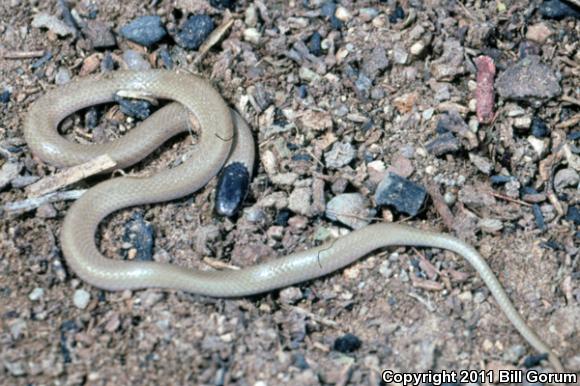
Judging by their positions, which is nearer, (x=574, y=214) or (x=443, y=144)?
(x=574, y=214)

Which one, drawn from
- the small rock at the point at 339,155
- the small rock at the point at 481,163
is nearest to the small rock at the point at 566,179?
the small rock at the point at 481,163

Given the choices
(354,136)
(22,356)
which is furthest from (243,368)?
(354,136)

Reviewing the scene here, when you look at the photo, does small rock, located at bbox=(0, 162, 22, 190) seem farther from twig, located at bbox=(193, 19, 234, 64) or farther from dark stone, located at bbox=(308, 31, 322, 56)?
dark stone, located at bbox=(308, 31, 322, 56)

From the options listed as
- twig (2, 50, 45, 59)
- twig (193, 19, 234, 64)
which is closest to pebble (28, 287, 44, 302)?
twig (2, 50, 45, 59)

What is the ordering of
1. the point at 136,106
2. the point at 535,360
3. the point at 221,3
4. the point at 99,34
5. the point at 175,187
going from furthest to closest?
the point at 221,3 → the point at 99,34 → the point at 136,106 → the point at 175,187 → the point at 535,360

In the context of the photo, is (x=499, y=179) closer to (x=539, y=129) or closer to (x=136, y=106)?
(x=539, y=129)

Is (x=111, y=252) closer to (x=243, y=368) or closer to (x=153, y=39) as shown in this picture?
(x=243, y=368)

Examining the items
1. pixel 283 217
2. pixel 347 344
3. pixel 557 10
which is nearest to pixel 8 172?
pixel 283 217
